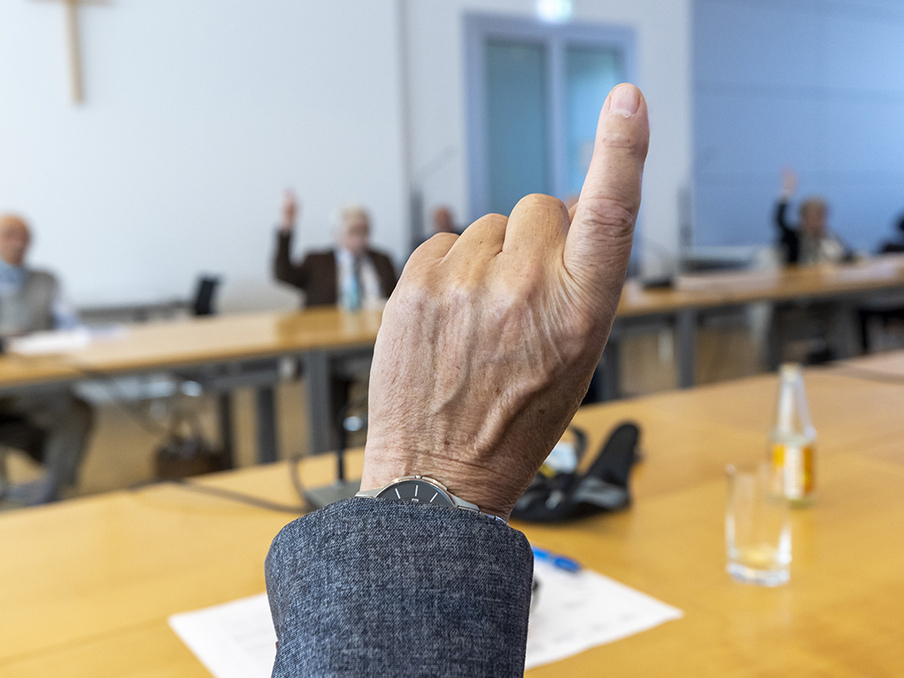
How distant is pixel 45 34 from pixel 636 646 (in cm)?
562

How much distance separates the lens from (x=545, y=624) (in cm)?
84

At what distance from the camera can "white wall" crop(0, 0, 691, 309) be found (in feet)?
17.4

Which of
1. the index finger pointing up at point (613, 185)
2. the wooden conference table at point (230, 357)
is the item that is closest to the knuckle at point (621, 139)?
the index finger pointing up at point (613, 185)

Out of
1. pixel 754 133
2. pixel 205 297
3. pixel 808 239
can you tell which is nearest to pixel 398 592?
pixel 205 297

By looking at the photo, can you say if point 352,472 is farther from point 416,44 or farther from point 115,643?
point 416,44

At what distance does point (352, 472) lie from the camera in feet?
4.39

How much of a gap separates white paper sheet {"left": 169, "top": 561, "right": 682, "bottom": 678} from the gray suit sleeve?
27cm

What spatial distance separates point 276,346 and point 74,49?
3471 millimetres

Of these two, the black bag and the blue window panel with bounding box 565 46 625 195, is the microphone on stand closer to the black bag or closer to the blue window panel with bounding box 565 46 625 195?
the black bag

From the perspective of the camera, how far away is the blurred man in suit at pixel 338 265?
4.48m

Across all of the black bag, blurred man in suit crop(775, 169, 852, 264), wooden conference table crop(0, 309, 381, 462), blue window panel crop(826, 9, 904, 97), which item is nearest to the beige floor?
wooden conference table crop(0, 309, 381, 462)

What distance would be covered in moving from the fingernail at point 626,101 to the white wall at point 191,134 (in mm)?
5195

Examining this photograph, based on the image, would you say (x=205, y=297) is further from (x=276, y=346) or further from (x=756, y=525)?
(x=756, y=525)

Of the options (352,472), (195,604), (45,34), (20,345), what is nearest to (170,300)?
(45,34)
